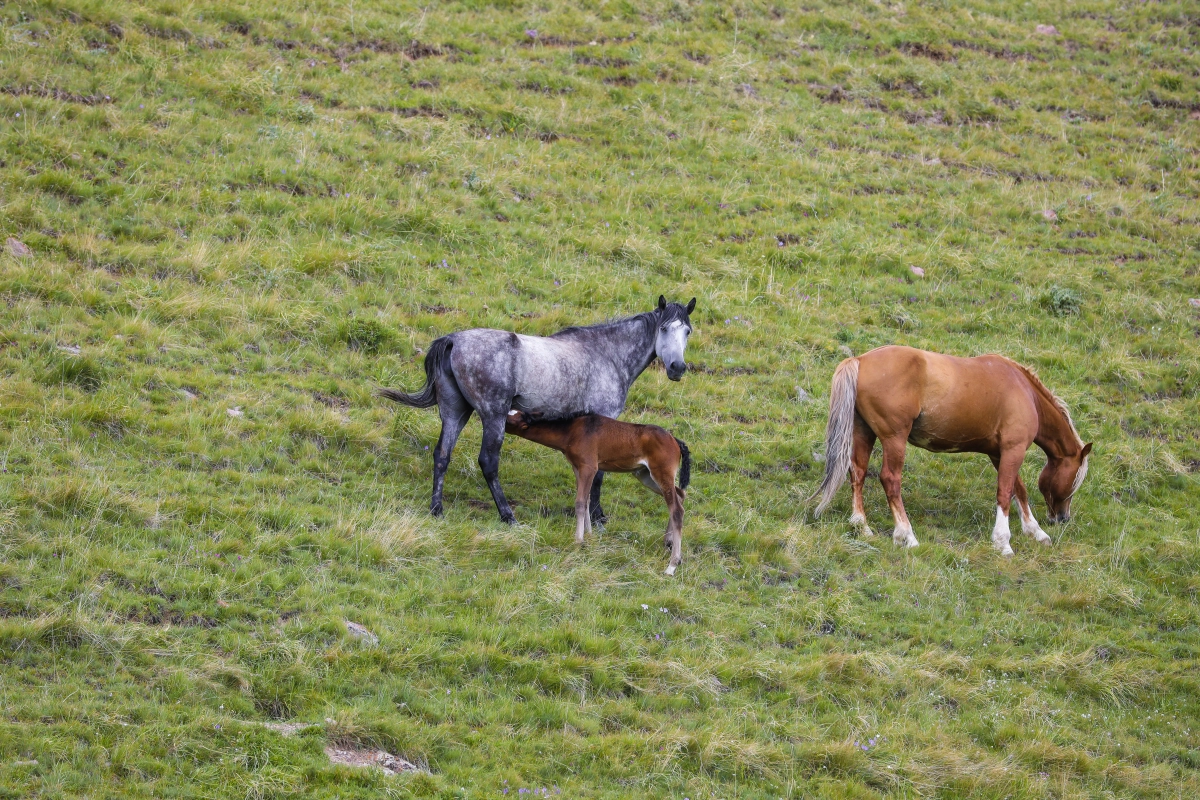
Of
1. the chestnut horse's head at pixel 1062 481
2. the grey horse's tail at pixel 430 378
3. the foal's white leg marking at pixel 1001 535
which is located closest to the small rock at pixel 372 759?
the grey horse's tail at pixel 430 378

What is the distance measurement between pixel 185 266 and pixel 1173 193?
18.7 metres

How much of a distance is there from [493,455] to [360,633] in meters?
2.75

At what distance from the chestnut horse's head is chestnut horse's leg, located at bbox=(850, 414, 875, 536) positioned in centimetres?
225

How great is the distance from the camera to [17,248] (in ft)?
41.9

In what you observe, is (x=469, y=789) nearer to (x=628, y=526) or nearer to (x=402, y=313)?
(x=628, y=526)

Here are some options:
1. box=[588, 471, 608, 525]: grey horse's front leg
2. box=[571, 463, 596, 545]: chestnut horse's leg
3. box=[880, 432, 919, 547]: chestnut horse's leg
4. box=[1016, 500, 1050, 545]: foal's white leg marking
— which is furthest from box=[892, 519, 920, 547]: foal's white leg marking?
box=[571, 463, 596, 545]: chestnut horse's leg

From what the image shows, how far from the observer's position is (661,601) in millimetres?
9289

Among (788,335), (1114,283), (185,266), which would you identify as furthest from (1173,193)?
(185,266)

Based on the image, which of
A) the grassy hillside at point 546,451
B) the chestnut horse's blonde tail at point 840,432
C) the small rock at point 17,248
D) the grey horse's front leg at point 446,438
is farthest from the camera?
the small rock at point 17,248

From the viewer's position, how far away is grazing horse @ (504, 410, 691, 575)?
10.1 metres

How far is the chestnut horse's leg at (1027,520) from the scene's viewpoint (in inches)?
461

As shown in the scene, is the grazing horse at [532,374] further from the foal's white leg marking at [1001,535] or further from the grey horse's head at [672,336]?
the foal's white leg marking at [1001,535]

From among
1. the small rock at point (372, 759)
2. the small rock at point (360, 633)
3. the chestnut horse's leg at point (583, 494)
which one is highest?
the chestnut horse's leg at point (583, 494)

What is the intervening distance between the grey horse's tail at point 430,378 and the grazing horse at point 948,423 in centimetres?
438
